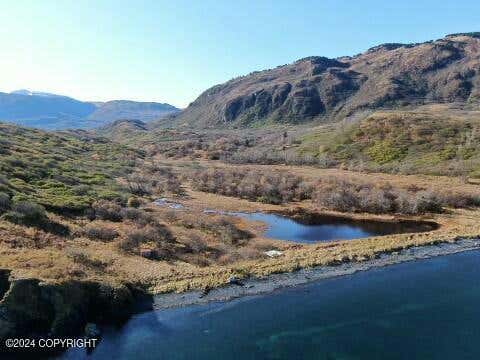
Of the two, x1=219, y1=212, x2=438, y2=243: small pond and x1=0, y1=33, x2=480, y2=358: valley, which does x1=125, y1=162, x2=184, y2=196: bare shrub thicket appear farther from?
x1=219, y1=212, x2=438, y2=243: small pond

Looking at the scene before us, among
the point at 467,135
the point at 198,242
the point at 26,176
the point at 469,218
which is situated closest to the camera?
the point at 198,242

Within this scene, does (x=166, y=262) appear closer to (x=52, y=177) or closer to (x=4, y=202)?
(x=4, y=202)

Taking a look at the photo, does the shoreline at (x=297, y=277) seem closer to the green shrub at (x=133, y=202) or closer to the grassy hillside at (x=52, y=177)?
the grassy hillside at (x=52, y=177)

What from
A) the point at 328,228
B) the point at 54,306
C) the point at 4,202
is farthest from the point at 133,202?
the point at 54,306

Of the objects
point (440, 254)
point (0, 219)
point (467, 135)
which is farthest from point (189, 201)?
point (467, 135)

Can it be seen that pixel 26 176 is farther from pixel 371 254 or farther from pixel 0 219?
pixel 371 254
